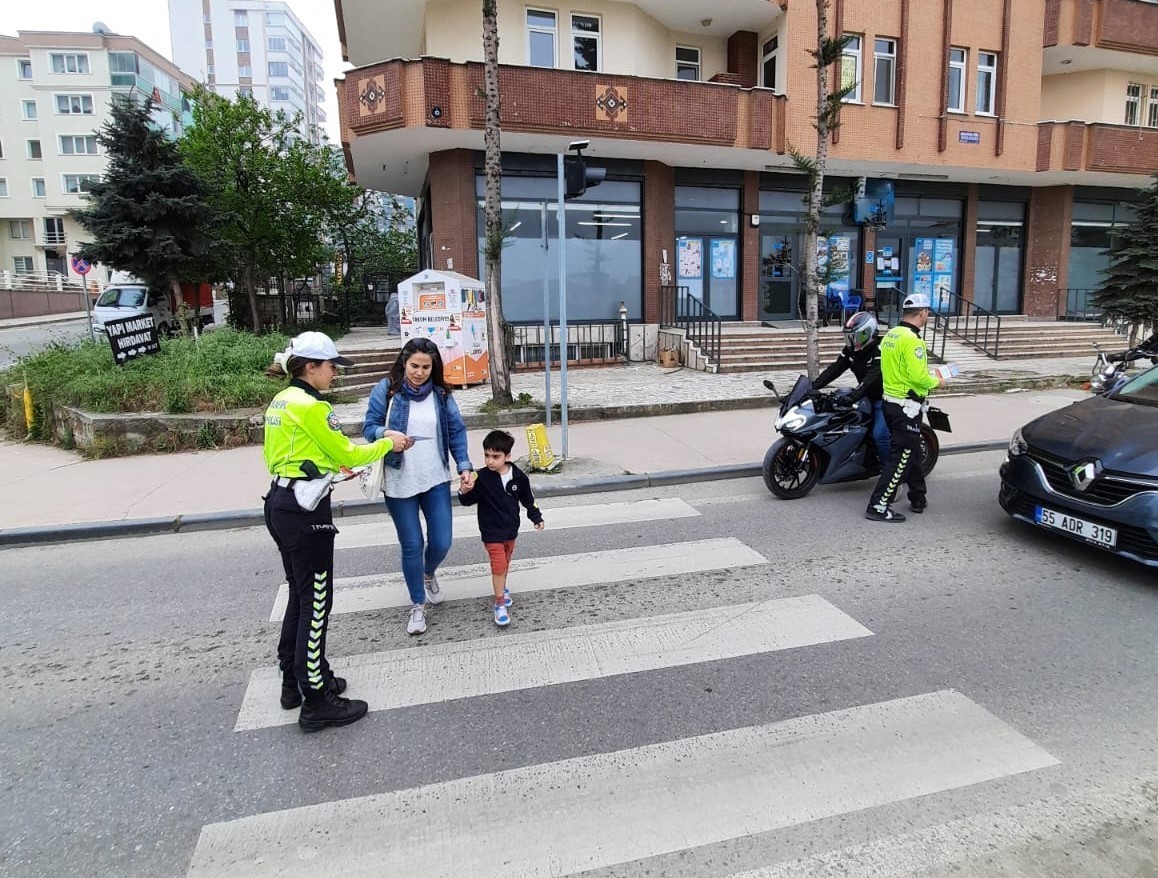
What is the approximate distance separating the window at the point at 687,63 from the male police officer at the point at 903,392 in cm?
1447

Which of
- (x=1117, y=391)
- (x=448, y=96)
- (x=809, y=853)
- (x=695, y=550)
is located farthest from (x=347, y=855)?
(x=448, y=96)

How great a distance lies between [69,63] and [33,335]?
1546 inches

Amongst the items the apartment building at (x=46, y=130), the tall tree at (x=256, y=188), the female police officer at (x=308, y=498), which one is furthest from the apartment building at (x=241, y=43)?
the female police officer at (x=308, y=498)

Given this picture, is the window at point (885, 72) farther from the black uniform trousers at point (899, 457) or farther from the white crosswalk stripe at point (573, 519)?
the white crosswalk stripe at point (573, 519)

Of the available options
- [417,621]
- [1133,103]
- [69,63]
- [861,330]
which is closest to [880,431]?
[861,330]

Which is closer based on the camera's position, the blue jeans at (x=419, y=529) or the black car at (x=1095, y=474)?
the blue jeans at (x=419, y=529)

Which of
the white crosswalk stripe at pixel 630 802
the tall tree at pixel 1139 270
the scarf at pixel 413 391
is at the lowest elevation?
the white crosswalk stripe at pixel 630 802

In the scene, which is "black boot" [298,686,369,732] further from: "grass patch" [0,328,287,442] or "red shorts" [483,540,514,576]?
"grass patch" [0,328,287,442]

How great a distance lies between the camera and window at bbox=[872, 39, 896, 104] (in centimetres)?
1808

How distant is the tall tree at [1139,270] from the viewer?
15336 millimetres

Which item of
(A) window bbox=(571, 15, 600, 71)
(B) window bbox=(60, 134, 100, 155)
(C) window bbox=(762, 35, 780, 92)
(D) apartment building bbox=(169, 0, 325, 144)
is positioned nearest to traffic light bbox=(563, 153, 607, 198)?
(A) window bbox=(571, 15, 600, 71)

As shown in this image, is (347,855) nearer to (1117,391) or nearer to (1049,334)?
(1117,391)

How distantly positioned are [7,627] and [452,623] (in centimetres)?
293

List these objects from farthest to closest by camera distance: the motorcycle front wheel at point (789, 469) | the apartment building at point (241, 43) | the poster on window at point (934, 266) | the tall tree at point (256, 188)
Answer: the apartment building at point (241, 43) < the poster on window at point (934, 266) < the tall tree at point (256, 188) < the motorcycle front wheel at point (789, 469)
